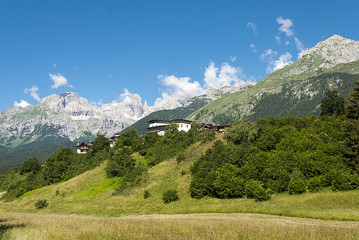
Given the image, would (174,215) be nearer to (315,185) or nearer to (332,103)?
(315,185)

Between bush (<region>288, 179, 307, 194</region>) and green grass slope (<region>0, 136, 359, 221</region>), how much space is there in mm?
1159

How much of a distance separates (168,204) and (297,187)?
74.7 ft

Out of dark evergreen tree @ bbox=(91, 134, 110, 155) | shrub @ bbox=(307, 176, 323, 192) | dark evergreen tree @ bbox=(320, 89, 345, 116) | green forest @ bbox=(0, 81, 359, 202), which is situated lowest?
shrub @ bbox=(307, 176, 323, 192)

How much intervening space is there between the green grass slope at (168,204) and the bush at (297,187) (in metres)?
1.16

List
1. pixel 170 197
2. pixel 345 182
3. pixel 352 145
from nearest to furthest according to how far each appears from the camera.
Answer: pixel 345 182 < pixel 352 145 < pixel 170 197

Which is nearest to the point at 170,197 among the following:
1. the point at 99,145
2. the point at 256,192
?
the point at 256,192

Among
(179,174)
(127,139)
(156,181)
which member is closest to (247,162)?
(179,174)

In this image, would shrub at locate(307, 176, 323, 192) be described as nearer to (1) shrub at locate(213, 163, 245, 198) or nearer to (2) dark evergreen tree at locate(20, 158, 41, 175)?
(1) shrub at locate(213, 163, 245, 198)

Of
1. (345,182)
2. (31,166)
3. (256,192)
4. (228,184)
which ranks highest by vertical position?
(31,166)

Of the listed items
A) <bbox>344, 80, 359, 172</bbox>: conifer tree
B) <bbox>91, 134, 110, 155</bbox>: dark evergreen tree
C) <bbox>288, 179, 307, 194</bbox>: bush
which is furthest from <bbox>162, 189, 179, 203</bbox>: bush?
<bbox>91, 134, 110, 155</bbox>: dark evergreen tree

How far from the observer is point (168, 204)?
135 feet

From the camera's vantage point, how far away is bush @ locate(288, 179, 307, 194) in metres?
34.4

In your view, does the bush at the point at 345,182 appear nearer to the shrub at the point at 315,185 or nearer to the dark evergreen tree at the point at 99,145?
the shrub at the point at 315,185

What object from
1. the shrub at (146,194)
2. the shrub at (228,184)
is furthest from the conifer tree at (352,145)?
the shrub at (146,194)
